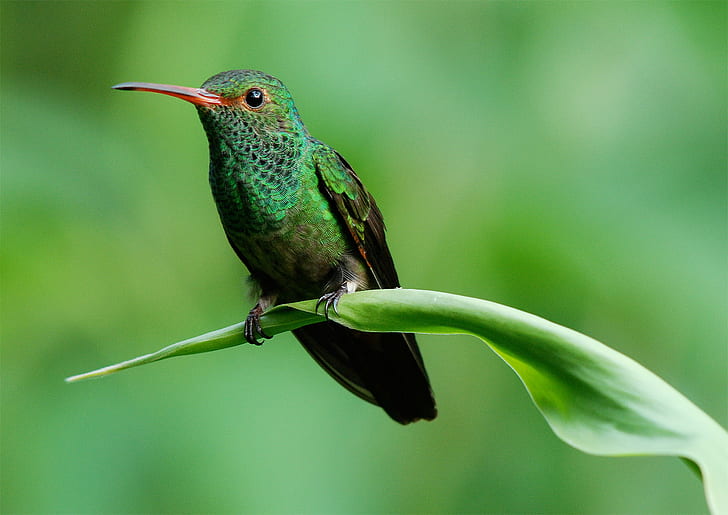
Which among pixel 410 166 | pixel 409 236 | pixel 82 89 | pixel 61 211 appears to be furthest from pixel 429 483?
pixel 82 89

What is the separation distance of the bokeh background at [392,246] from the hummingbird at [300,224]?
0.66m

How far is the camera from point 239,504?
8.46 ft

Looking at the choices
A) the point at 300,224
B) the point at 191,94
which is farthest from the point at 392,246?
the point at 191,94

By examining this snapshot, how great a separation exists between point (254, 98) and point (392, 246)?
1060 mm

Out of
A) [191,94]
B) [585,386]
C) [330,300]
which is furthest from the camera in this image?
[191,94]

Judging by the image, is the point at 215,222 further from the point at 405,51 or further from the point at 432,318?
the point at 432,318

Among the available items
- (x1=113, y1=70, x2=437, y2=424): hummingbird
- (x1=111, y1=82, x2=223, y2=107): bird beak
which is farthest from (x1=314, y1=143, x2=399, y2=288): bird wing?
(x1=111, y1=82, x2=223, y2=107): bird beak

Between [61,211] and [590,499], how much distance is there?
2.01 m

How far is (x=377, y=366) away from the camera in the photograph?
206 cm

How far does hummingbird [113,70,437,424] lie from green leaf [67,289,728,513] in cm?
76

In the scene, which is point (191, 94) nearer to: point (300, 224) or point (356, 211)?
point (300, 224)

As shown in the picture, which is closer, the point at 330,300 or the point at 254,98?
the point at 330,300

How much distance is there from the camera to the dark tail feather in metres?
1.99

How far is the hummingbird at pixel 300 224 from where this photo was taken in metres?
1.75
